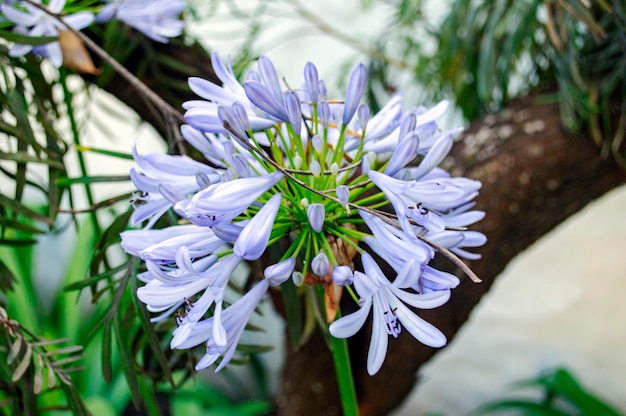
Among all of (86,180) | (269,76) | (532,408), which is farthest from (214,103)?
(532,408)

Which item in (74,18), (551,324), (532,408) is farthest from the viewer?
(551,324)

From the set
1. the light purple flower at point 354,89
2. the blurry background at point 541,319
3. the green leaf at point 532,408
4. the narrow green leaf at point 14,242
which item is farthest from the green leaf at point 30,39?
the blurry background at point 541,319

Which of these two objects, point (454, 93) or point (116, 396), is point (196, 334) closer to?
point (454, 93)

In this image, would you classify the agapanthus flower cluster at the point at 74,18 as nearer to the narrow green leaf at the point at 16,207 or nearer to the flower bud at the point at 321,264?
Answer: the narrow green leaf at the point at 16,207

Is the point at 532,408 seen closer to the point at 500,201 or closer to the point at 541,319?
the point at 541,319

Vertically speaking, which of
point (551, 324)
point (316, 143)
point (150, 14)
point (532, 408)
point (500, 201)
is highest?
point (150, 14)

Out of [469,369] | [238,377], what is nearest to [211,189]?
[238,377]

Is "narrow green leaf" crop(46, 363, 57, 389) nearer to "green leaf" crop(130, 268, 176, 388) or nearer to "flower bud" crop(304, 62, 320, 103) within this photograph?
"green leaf" crop(130, 268, 176, 388)
